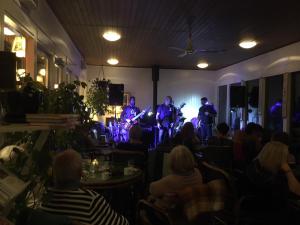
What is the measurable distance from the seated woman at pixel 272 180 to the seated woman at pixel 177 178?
0.69m

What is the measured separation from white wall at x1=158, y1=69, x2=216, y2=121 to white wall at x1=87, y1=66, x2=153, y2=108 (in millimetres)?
444

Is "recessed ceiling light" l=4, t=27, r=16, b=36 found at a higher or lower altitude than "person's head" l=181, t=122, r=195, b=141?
higher

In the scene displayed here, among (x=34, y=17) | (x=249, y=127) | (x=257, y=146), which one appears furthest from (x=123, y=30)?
Result: (x=257, y=146)

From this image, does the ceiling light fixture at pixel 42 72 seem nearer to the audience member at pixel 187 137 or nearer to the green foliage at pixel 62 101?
the audience member at pixel 187 137

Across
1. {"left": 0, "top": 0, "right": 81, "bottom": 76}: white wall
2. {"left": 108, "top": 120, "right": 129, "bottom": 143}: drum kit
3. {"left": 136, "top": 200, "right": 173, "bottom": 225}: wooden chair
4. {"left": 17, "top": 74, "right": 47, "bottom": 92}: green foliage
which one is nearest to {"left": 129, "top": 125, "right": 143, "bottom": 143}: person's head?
{"left": 0, "top": 0, "right": 81, "bottom": 76}: white wall

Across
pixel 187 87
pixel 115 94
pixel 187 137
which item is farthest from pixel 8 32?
pixel 187 87

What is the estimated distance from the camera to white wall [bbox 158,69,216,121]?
1239cm

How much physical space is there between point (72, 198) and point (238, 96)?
793 cm

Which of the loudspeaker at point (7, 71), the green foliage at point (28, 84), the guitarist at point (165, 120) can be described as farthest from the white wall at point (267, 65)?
the loudspeaker at point (7, 71)

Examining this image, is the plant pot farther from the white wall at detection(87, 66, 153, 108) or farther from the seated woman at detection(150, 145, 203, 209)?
the white wall at detection(87, 66, 153, 108)

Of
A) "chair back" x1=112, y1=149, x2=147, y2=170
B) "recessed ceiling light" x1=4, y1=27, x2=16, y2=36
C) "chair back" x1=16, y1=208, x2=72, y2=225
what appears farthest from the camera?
"chair back" x1=112, y1=149, x2=147, y2=170

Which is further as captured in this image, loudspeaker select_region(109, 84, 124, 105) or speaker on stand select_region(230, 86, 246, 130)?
loudspeaker select_region(109, 84, 124, 105)

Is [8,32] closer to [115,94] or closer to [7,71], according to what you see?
[7,71]

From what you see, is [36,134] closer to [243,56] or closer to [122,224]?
[122,224]
